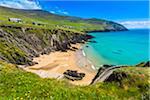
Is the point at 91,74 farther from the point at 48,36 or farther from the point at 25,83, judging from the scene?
the point at 48,36

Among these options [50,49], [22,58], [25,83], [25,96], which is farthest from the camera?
Result: [50,49]

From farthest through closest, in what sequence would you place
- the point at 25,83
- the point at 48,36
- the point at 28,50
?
the point at 48,36
the point at 28,50
the point at 25,83

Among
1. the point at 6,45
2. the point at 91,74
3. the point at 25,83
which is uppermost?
the point at 25,83

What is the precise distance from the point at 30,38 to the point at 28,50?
22087mm

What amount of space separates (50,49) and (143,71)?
98.2 metres

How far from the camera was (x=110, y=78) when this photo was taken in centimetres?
2992

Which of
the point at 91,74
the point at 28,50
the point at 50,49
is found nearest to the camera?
the point at 91,74

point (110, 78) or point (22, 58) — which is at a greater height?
point (110, 78)

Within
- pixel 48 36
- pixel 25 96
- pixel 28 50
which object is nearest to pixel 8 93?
pixel 25 96

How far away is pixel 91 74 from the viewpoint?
77438mm

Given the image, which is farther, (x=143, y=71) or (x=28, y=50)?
(x=28, y=50)

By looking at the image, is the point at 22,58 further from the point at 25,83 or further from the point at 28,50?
the point at 25,83

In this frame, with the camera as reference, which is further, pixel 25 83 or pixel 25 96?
pixel 25 83

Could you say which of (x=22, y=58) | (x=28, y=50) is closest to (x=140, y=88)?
(x=22, y=58)
